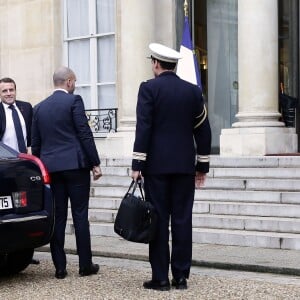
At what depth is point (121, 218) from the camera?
21.0ft

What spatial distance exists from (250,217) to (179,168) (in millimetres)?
3405

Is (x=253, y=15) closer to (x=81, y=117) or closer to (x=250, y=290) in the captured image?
(x=81, y=117)

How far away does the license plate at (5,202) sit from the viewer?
6713 millimetres

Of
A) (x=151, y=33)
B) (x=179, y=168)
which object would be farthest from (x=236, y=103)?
(x=179, y=168)

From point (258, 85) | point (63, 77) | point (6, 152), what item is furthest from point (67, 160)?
point (258, 85)

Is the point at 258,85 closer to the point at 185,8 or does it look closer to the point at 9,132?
the point at 185,8

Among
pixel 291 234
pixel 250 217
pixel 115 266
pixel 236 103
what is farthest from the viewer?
pixel 236 103

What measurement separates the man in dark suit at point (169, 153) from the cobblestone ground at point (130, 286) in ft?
0.77

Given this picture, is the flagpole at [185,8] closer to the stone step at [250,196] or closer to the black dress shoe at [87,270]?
the stone step at [250,196]

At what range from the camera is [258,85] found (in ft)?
40.6

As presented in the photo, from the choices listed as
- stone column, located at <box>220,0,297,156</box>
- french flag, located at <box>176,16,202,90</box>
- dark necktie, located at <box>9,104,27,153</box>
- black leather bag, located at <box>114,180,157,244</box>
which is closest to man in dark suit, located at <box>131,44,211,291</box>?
black leather bag, located at <box>114,180,157,244</box>

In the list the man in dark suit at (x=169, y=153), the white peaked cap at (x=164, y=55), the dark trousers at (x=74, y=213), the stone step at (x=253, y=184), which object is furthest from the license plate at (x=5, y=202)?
the stone step at (x=253, y=184)

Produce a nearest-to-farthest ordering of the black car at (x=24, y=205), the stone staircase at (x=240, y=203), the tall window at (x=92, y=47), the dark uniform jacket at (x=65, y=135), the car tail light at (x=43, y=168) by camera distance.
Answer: the black car at (x=24, y=205) → the car tail light at (x=43, y=168) → the dark uniform jacket at (x=65, y=135) → the stone staircase at (x=240, y=203) → the tall window at (x=92, y=47)

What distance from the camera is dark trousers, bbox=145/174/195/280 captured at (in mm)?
6414
